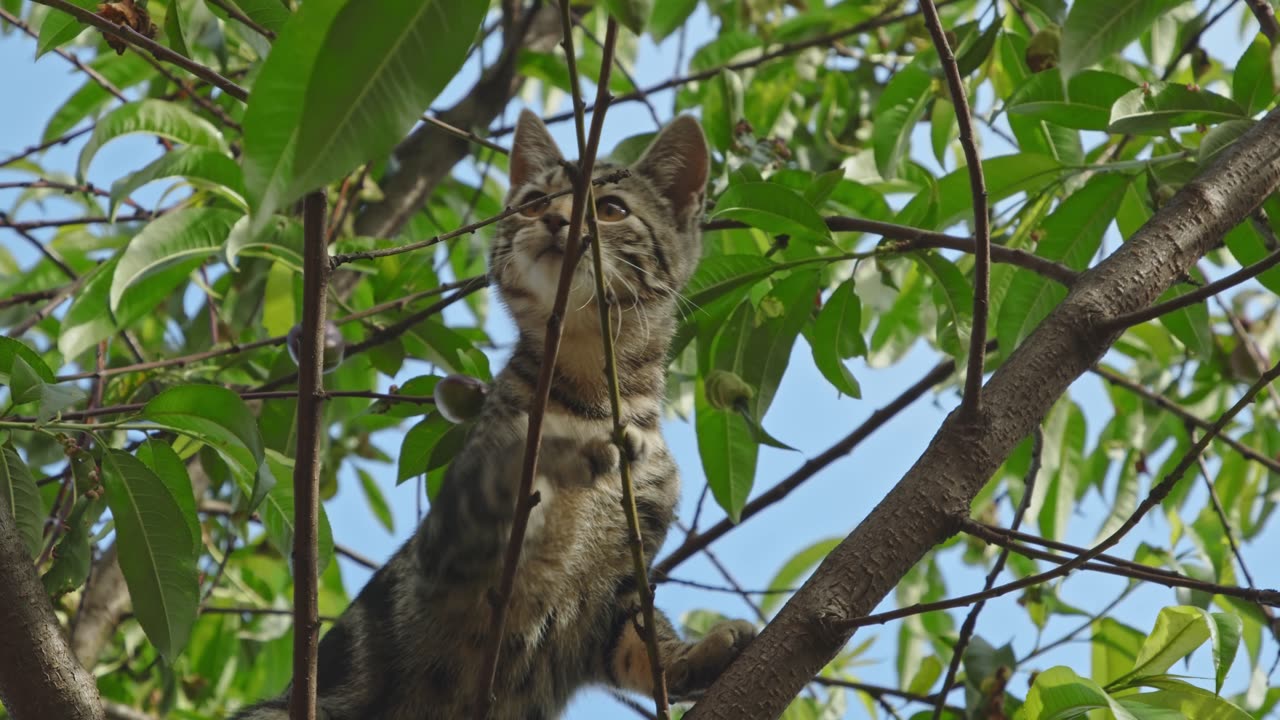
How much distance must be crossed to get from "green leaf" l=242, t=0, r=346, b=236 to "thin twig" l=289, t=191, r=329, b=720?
355mm

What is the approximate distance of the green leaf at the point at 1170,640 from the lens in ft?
6.57

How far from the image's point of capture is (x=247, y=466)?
2.18 metres

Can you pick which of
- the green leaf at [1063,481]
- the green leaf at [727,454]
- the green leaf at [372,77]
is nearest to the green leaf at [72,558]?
the green leaf at [727,454]

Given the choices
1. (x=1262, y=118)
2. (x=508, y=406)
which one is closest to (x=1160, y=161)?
(x=1262, y=118)

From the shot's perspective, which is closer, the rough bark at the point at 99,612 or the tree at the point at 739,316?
the tree at the point at 739,316

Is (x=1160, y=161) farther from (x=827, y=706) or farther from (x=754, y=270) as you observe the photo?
(x=827, y=706)

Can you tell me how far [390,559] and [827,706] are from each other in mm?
1463

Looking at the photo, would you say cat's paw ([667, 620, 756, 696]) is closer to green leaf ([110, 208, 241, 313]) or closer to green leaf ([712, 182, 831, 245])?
green leaf ([712, 182, 831, 245])

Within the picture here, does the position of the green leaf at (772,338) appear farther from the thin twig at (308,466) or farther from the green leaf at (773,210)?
the thin twig at (308,466)

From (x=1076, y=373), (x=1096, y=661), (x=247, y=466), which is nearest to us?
(x=1076, y=373)

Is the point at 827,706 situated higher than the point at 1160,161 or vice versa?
the point at 1160,161

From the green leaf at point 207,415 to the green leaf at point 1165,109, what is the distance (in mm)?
1584

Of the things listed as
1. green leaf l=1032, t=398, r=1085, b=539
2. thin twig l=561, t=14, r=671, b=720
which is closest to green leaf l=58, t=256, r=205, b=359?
thin twig l=561, t=14, r=671, b=720

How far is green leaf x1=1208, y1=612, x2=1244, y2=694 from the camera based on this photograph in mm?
1944
